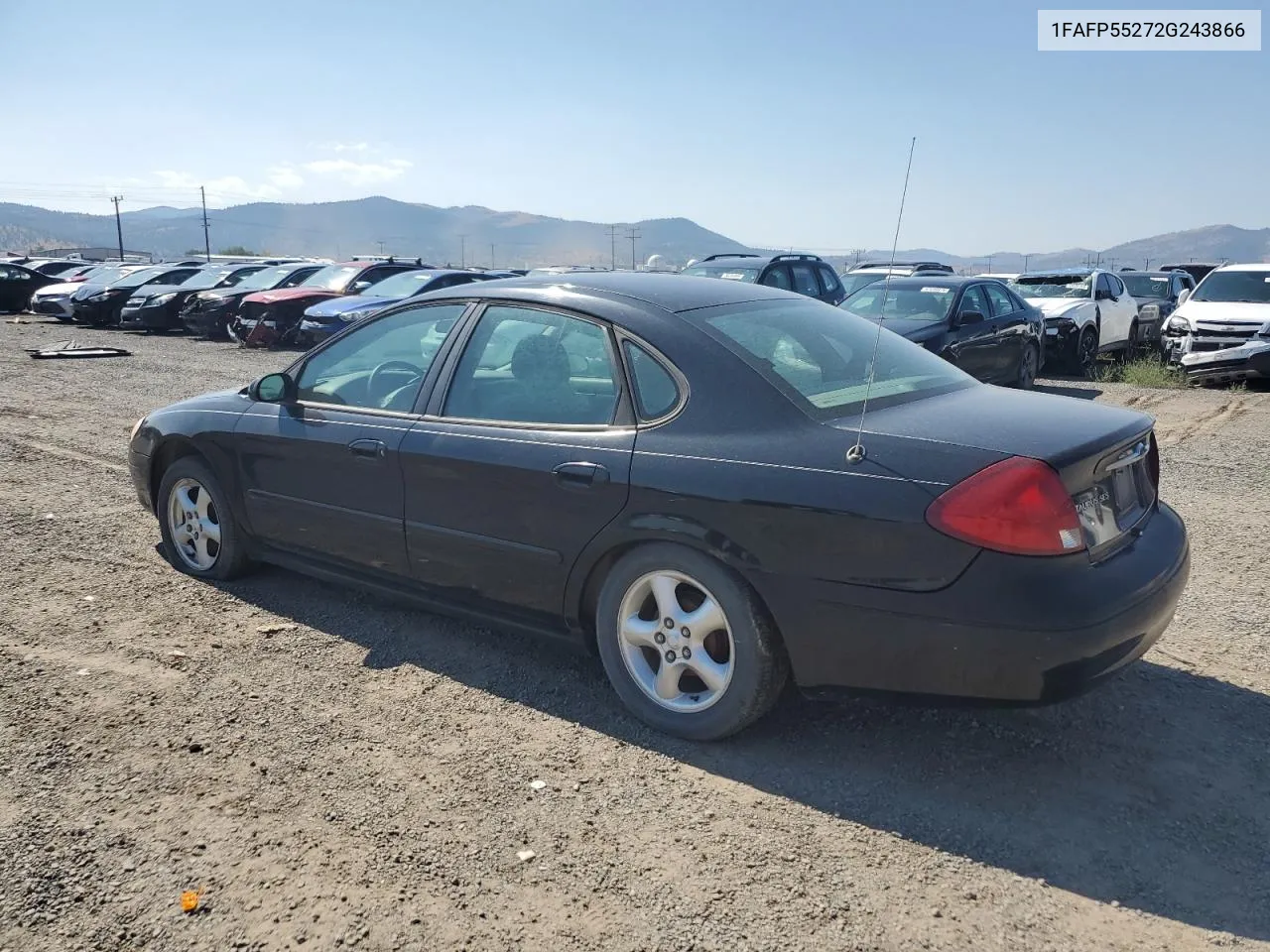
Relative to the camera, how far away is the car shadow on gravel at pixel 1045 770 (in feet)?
9.04

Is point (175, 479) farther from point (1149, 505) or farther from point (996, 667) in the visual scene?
point (1149, 505)

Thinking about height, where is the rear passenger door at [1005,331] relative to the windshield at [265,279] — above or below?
below

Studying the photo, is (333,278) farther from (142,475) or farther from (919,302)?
(142,475)

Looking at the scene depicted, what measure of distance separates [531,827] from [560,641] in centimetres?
93

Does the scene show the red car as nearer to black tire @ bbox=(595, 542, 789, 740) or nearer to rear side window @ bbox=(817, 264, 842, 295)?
rear side window @ bbox=(817, 264, 842, 295)

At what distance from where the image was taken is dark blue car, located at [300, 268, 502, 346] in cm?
1623

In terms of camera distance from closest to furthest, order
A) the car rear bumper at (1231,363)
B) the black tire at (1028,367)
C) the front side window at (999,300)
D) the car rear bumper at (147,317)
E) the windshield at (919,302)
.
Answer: the windshield at (919,302)
the front side window at (999,300)
the black tire at (1028,367)
the car rear bumper at (1231,363)
the car rear bumper at (147,317)

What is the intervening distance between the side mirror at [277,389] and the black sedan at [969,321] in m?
7.46

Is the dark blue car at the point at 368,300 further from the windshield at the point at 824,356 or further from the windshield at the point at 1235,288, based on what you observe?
the windshield at the point at 824,356

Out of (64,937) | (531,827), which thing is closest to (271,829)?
(64,937)

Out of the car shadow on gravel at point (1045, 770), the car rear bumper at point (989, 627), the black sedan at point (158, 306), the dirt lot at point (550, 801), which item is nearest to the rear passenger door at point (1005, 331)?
the dirt lot at point (550, 801)

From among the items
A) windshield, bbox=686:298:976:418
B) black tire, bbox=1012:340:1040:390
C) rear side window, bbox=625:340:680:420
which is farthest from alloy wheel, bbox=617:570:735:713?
black tire, bbox=1012:340:1040:390

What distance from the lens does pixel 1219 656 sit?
4141 mm

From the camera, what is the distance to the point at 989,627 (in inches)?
113
